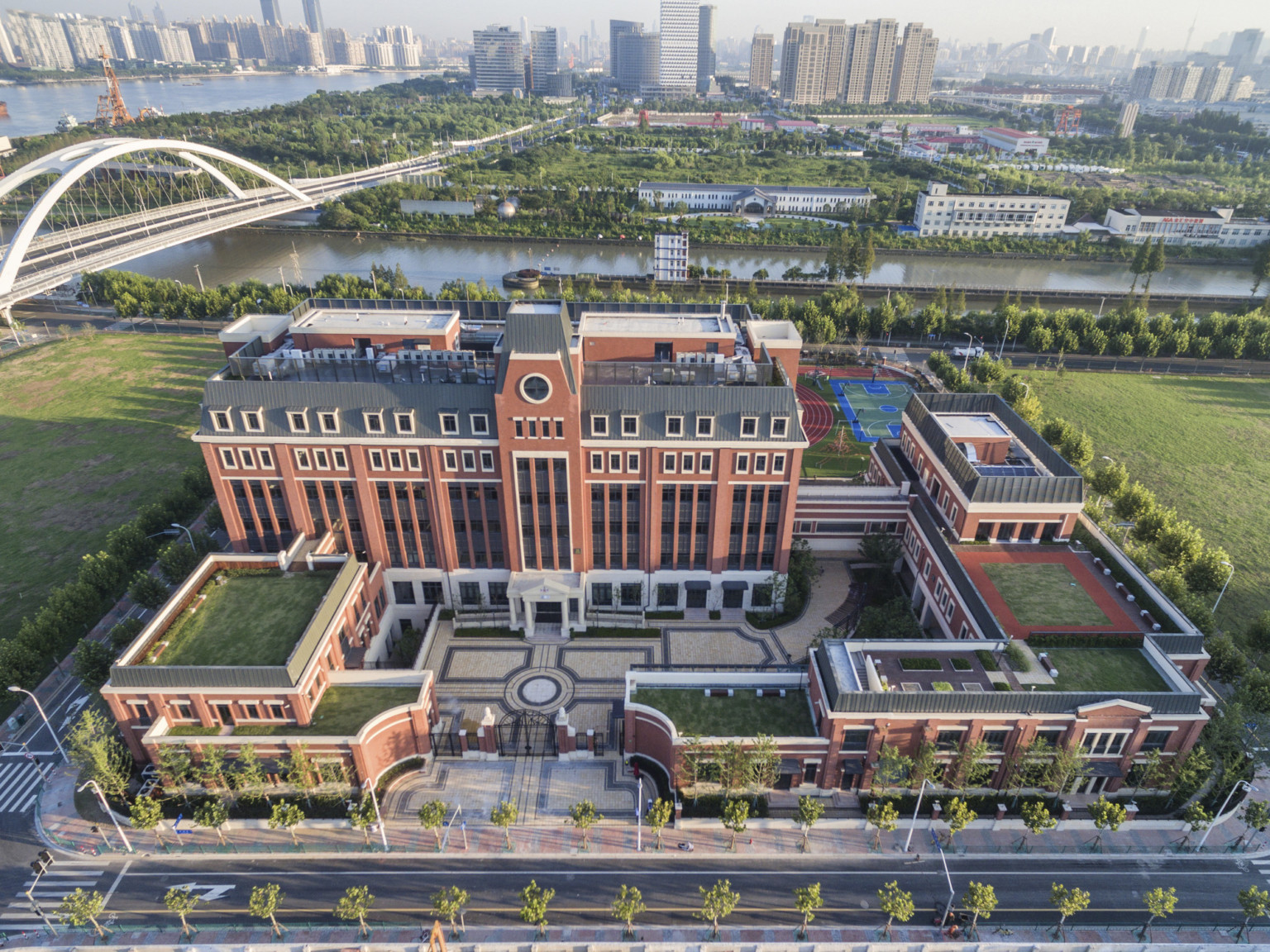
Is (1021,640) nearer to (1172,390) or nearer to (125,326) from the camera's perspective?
(1172,390)

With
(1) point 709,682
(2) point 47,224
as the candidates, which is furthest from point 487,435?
(2) point 47,224

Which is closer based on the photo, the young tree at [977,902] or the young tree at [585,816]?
the young tree at [977,902]

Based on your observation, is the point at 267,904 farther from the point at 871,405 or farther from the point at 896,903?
the point at 871,405

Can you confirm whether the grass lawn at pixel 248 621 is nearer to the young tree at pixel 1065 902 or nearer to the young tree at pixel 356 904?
the young tree at pixel 356 904

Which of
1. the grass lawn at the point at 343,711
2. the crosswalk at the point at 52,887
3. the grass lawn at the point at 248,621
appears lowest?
the crosswalk at the point at 52,887

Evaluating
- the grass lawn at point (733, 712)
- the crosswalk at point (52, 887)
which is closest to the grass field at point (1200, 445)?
the grass lawn at point (733, 712)

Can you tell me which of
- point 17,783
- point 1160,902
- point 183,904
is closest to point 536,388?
point 183,904

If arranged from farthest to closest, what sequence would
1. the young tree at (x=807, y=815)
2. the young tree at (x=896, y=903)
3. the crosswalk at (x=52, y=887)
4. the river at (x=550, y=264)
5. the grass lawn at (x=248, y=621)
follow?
the river at (x=550, y=264), the grass lawn at (x=248, y=621), the young tree at (x=807, y=815), the crosswalk at (x=52, y=887), the young tree at (x=896, y=903)
